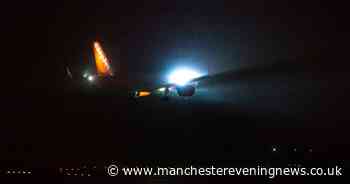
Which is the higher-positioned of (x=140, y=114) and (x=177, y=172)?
(x=140, y=114)

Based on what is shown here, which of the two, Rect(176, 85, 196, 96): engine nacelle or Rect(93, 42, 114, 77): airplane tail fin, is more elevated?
Rect(93, 42, 114, 77): airplane tail fin

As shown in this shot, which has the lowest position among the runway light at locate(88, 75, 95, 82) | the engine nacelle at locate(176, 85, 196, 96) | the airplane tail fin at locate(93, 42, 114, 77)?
the engine nacelle at locate(176, 85, 196, 96)

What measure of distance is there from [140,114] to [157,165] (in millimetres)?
17853

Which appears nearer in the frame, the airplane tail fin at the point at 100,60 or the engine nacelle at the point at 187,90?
the engine nacelle at the point at 187,90

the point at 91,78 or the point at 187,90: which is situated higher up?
the point at 91,78

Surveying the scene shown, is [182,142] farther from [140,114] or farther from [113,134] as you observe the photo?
[140,114]

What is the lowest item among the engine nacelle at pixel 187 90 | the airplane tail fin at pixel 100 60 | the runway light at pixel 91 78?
the engine nacelle at pixel 187 90

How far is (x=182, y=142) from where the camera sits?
34.2 meters

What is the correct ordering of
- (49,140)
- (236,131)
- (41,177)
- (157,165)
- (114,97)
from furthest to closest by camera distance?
(236,131) < (114,97) < (49,140) < (157,165) < (41,177)

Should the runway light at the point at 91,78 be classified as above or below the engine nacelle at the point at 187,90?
above

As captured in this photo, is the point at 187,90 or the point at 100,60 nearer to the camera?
the point at 187,90

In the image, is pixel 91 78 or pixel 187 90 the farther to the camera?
pixel 91 78

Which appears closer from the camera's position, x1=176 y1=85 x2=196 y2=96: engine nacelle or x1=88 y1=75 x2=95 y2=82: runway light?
x1=176 y1=85 x2=196 y2=96: engine nacelle

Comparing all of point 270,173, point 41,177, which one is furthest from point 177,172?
point 41,177
